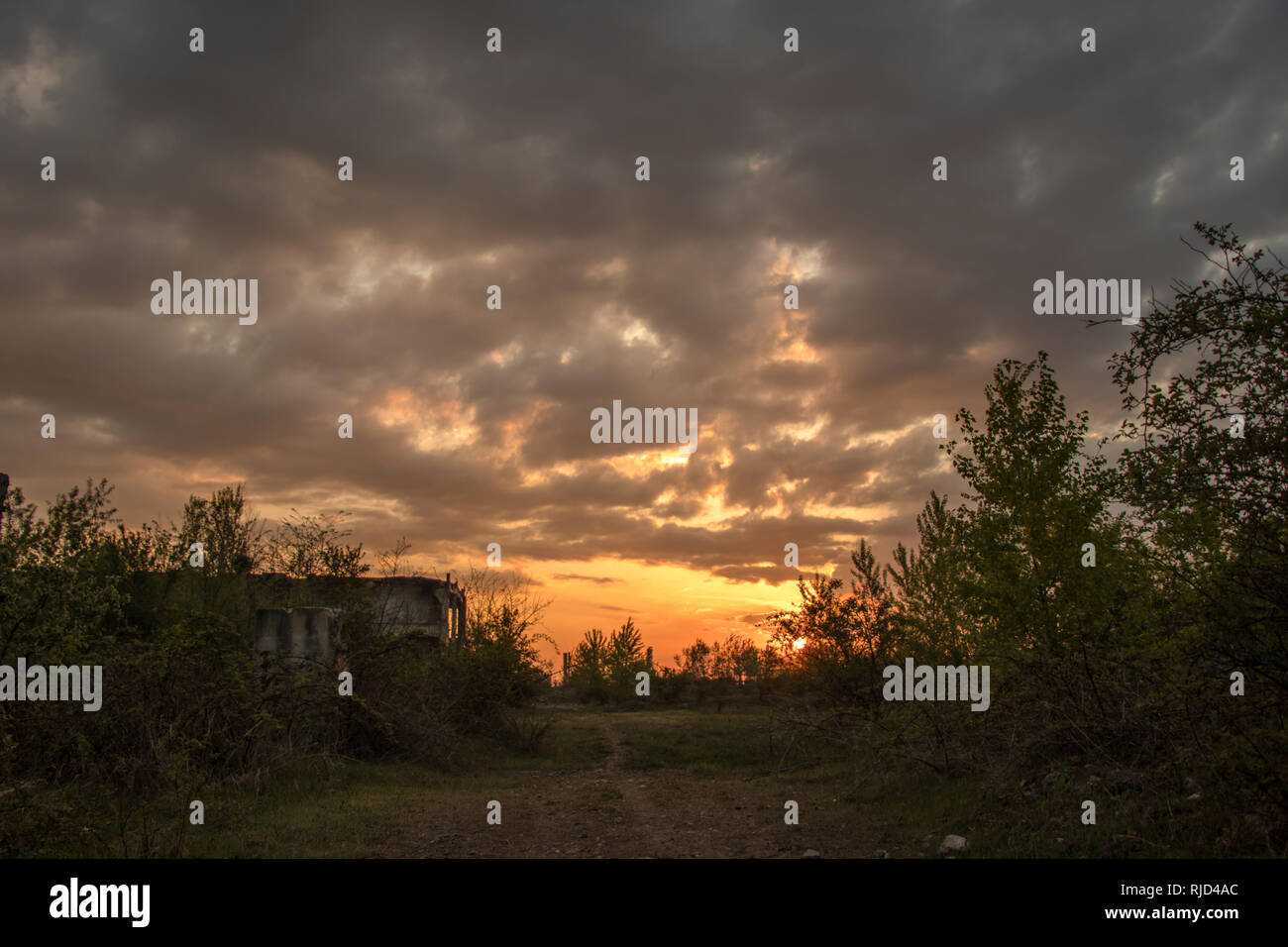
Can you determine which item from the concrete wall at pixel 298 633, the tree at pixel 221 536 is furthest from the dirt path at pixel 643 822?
the tree at pixel 221 536

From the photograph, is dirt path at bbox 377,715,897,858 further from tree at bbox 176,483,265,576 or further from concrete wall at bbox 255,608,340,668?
tree at bbox 176,483,265,576

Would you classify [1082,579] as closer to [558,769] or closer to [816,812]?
[816,812]

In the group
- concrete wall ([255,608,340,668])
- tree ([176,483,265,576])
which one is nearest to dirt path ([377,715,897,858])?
concrete wall ([255,608,340,668])

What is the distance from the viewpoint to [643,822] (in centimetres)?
1136

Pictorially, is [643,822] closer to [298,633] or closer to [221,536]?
[298,633]

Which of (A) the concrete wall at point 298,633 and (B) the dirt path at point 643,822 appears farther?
(A) the concrete wall at point 298,633

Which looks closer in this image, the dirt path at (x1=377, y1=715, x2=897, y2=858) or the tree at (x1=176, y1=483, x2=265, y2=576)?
the dirt path at (x1=377, y1=715, x2=897, y2=858)

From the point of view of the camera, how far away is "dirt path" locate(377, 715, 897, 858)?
9.31 m

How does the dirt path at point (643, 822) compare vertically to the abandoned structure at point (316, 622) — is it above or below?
below

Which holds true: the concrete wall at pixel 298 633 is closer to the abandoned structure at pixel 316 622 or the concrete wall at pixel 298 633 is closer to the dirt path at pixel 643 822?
the abandoned structure at pixel 316 622

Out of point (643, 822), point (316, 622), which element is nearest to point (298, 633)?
point (316, 622)

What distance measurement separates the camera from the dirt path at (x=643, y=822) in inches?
367
